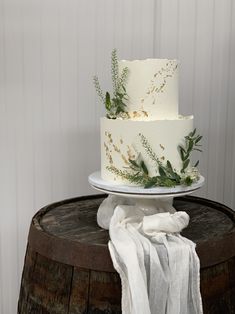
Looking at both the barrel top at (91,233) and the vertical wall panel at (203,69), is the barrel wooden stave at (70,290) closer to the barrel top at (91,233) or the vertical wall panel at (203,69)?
the barrel top at (91,233)

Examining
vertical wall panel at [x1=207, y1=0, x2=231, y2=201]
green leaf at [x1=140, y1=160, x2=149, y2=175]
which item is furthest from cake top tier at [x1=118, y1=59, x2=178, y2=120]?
vertical wall panel at [x1=207, y1=0, x2=231, y2=201]

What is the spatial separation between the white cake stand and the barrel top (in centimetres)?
9

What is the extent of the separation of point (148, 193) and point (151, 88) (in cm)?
25

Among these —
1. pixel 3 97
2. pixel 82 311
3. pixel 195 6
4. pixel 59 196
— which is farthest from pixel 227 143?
pixel 82 311

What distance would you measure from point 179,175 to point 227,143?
0.70 metres

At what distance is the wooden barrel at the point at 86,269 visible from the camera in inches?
40.2

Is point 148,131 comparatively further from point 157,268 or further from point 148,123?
point 157,268

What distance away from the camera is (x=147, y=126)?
3.68 feet

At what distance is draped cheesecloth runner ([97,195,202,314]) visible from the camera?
0.98 metres

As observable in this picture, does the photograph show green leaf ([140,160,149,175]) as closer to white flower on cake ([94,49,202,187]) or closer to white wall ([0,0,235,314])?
white flower on cake ([94,49,202,187])

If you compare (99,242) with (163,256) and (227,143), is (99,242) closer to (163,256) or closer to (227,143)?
(163,256)

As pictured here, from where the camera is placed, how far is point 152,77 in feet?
3.76

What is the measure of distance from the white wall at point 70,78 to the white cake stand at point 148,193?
0.49 metres

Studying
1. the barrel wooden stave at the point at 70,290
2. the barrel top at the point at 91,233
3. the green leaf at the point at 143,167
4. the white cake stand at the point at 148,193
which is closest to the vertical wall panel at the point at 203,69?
the barrel top at the point at 91,233
